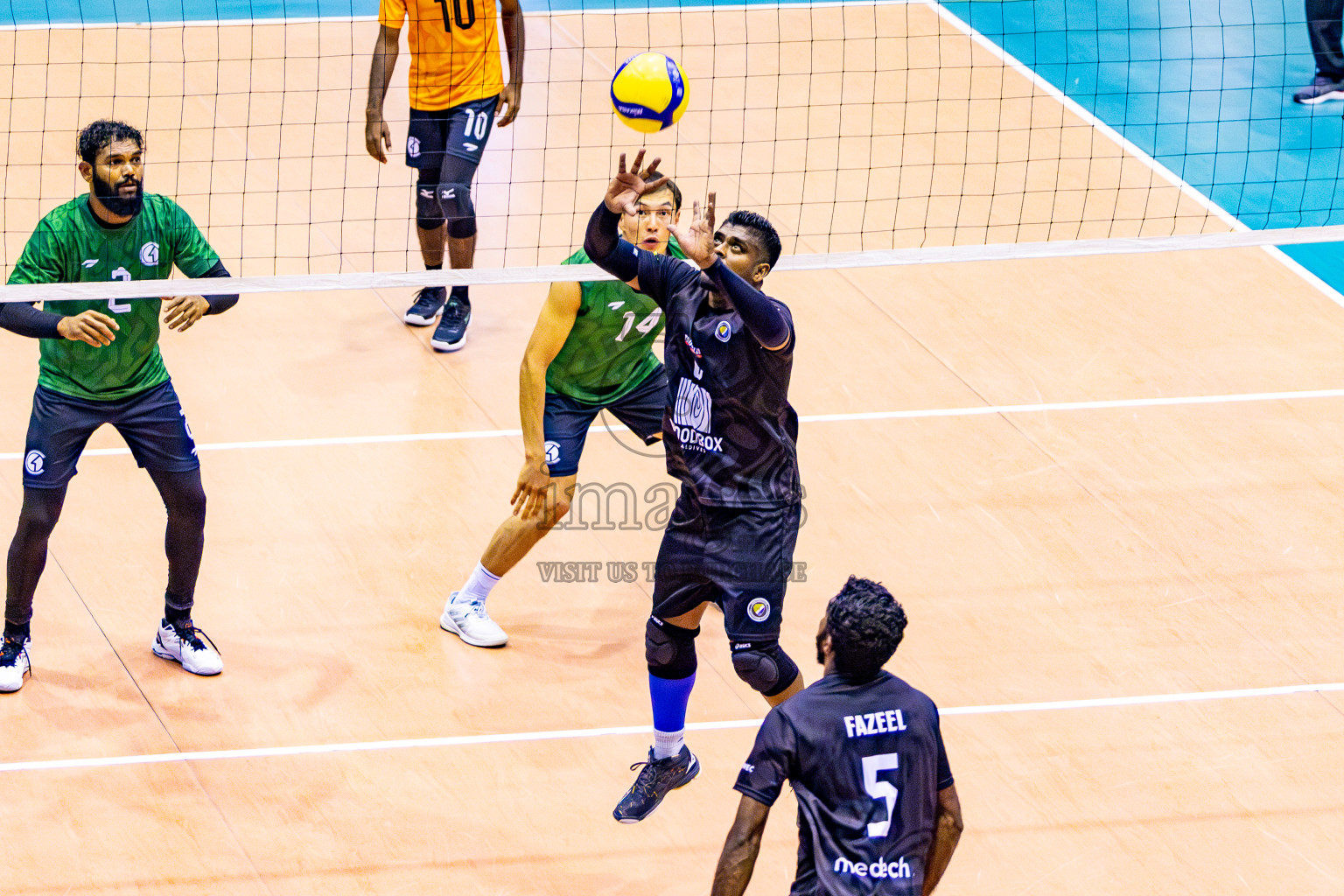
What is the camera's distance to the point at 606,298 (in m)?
6.34

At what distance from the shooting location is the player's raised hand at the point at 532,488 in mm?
6023

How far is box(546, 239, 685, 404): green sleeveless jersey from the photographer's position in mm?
6348

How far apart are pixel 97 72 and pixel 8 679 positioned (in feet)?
25.7

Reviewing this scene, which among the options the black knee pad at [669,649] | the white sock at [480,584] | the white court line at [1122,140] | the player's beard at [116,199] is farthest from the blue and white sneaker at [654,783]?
the white court line at [1122,140]

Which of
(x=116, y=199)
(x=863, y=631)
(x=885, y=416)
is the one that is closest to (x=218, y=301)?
(x=116, y=199)

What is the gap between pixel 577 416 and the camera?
259 inches

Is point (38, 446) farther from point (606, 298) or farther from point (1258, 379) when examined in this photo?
point (1258, 379)

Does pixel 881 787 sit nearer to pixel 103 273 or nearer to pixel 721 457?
pixel 721 457

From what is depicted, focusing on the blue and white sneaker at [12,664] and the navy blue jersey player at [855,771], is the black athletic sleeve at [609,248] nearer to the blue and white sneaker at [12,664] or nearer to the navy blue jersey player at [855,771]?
the navy blue jersey player at [855,771]

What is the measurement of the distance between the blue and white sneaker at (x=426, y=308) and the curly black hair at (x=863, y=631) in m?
5.57

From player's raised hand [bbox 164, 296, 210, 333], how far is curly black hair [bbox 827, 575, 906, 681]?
9.45 ft

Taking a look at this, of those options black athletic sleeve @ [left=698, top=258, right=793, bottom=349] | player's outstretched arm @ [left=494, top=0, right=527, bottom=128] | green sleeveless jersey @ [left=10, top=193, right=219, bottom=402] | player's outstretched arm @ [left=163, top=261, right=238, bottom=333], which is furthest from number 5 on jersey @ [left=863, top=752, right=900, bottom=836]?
player's outstretched arm @ [left=494, top=0, right=527, bottom=128]

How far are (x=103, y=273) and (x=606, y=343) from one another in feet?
6.30

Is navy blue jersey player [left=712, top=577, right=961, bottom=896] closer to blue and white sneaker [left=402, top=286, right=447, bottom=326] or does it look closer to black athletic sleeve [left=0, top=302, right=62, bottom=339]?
black athletic sleeve [left=0, top=302, right=62, bottom=339]
